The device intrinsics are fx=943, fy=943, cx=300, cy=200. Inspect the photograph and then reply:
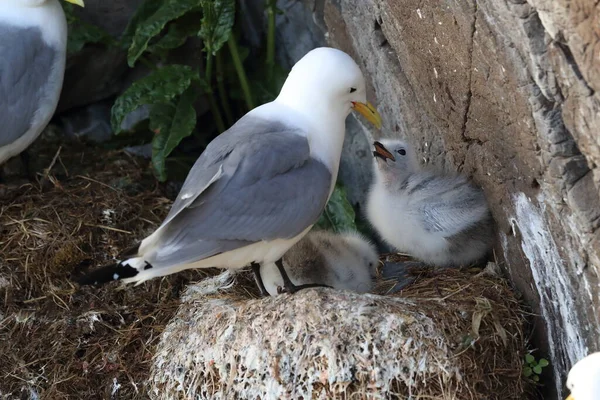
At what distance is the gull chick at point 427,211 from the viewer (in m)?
4.02

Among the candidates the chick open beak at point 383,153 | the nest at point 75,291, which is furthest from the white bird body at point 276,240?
the nest at point 75,291

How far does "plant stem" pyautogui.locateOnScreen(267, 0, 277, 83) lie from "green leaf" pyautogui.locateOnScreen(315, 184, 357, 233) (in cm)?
96

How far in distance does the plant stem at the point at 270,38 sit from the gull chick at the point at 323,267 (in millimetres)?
1597

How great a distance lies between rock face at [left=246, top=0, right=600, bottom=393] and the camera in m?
2.69

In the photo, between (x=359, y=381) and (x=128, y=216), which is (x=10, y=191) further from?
(x=359, y=381)

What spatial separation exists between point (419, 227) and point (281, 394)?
1096 millimetres

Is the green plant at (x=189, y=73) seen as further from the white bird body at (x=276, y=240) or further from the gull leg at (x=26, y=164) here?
the white bird body at (x=276, y=240)

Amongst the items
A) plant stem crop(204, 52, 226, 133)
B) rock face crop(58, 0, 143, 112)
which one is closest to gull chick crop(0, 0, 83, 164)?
rock face crop(58, 0, 143, 112)

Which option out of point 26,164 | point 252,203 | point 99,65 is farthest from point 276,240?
point 99,65

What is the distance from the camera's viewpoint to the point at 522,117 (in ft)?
10.3

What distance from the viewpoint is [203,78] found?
18.1ft

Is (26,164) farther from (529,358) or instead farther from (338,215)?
(529,358)

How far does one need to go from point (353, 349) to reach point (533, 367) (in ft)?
2.46

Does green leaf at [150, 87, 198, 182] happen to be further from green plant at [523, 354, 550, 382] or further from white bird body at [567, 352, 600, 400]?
white bird body at [567, 352, 600, 400]
